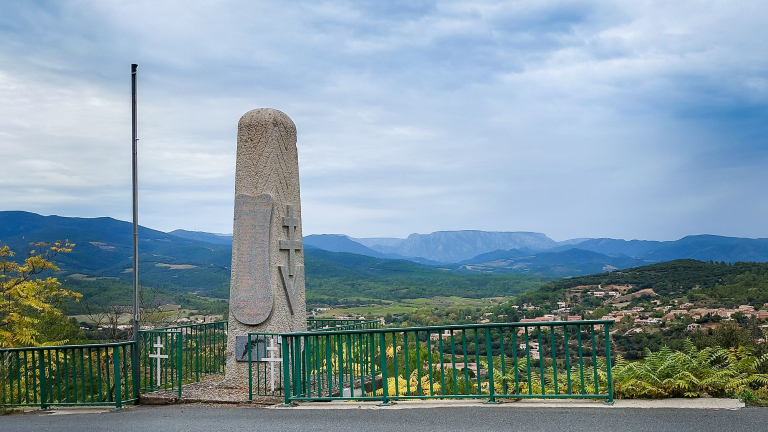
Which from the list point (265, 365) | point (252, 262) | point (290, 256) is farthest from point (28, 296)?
point (265, 365)

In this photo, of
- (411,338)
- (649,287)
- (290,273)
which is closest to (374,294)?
(649,287)

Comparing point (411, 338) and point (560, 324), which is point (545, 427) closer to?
point (560, 324)

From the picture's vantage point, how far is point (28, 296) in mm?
→ 15438

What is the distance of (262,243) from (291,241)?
1.87ft

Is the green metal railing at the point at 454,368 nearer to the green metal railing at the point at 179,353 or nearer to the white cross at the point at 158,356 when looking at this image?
the green metal railing at the point at 179,353

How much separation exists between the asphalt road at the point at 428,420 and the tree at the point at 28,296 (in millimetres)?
6414

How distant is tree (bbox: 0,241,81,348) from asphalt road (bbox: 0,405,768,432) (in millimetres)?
6414

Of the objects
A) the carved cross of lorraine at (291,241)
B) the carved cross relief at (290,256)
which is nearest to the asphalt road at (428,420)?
the carved cross relief at (290,256)

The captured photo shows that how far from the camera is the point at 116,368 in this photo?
1005 cm

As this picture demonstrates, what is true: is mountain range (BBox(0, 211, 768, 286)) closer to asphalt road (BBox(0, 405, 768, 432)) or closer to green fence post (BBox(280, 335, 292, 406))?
asphalt road (BBox(0, 405, 768, 432))

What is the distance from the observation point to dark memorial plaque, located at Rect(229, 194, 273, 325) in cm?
1179

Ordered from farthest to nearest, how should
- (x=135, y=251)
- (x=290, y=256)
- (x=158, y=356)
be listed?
1. (x=290, y=256)
2. (x=158, y=356)
3. (x=135, y=251)

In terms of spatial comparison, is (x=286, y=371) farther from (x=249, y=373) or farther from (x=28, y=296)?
(x=28, y=296)

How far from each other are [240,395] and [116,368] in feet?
6.40
